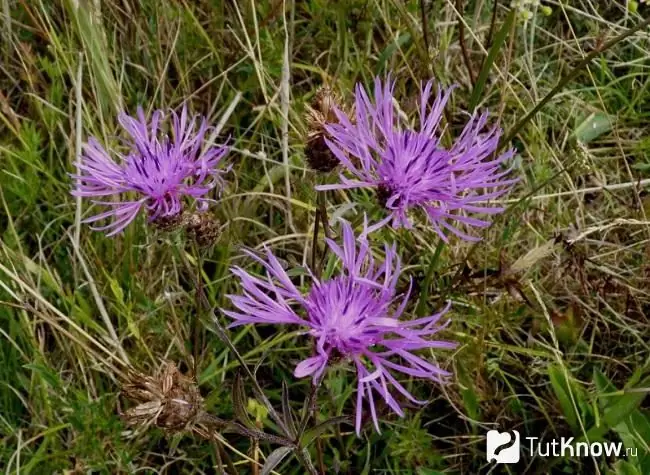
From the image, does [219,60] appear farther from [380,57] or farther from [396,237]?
[396,237]

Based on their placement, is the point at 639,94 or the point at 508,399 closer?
the point at 508,399

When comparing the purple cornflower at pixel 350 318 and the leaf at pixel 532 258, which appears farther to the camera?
the leaf at pixel 532 258

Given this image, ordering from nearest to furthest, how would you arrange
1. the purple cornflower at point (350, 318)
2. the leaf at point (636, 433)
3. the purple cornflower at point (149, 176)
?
the purple cornflower at point (350, 318), the purple cornflower at point (149, 176), the leaf at point (636, 433)

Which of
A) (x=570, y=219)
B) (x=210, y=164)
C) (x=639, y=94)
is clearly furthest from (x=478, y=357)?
(x=639, y=94)

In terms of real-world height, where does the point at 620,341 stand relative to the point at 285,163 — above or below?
below

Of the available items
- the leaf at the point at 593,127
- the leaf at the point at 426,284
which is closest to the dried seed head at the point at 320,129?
the leaf at the point at 426,284

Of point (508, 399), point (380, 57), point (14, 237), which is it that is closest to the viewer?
point (508, 399)

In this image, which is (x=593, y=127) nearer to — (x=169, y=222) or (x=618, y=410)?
(x=618, y=410)

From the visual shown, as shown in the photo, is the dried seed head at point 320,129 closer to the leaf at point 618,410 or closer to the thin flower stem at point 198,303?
the thin flower stem at point 198,303
